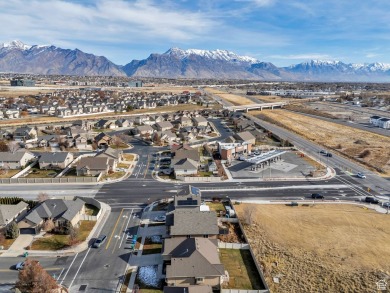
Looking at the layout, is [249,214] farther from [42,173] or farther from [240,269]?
[42,173]

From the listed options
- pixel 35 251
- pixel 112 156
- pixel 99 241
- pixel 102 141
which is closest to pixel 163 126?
pixel 102 141

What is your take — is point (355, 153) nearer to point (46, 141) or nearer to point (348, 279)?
point (348, 279)

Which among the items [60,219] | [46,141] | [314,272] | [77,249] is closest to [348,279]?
[314,272]

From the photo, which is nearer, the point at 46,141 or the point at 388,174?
the point at 388,174

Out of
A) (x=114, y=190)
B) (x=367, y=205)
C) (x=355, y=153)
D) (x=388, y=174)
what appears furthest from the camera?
(x=355, y=153)

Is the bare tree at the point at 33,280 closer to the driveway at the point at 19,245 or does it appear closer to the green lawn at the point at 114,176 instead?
the driveway at the point at 19,245

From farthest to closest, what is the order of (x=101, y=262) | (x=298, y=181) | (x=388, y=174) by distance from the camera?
(x=388, y=174)
(x=298, y=181)
(x=101, y=262)

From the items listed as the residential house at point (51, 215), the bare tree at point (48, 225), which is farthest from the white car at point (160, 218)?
the bare tree at point (48, 225)

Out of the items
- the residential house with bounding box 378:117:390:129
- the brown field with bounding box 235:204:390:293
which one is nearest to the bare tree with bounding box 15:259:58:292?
the brown field with bounding box 235:204:390:293
